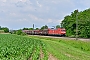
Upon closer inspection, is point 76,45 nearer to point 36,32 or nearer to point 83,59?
point 83,59

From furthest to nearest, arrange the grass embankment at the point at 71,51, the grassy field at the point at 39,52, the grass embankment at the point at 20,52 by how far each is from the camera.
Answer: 1. the grass embankment at the point at 71,51
2. the grassy field at the point at 39,52
3. the grass embankment at the point at 20,52

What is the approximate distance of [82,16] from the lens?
86.9 meters

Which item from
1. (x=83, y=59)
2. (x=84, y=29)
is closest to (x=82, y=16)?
(x=84, y=29)

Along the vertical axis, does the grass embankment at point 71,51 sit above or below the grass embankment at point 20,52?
below

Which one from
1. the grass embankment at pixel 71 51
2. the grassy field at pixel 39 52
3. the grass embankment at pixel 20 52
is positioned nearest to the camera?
the grass embankment at pixel 20 52

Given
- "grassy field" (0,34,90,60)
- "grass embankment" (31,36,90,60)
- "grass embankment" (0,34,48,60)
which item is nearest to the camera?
"grass embankment" (0,34,48,60)

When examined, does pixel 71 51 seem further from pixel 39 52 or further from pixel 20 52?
pixel 20 52

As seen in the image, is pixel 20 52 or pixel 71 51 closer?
pixel 20 52

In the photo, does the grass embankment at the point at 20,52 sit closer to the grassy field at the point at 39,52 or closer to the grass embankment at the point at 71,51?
the grassy field at the point at 39,52

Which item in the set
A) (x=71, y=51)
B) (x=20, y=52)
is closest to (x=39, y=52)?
(x=20, y=52)

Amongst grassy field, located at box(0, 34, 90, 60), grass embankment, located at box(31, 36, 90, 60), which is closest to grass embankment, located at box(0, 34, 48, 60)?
grassy field, located at box(0, 34, 90, 60)

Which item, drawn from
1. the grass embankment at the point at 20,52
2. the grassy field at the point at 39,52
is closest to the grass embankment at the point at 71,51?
the grassy field at the point at 39,52

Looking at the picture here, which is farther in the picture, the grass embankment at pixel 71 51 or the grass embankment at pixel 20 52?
the grass embankment at pixel 71 51

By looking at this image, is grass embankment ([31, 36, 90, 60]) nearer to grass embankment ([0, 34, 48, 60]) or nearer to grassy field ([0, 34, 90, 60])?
grassy field ([0, 34, 90, 60])
